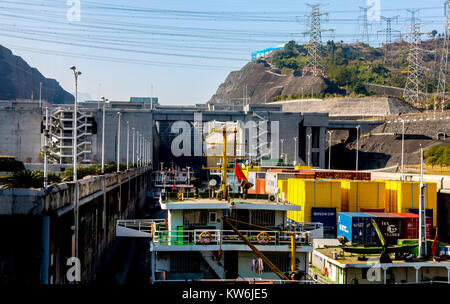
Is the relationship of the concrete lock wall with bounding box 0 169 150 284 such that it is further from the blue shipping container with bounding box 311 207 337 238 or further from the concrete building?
the concrete building

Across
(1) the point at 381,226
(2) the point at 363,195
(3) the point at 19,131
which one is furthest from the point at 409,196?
(3) the point at 19,131

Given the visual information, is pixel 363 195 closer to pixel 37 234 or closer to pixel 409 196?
pixel 409 196

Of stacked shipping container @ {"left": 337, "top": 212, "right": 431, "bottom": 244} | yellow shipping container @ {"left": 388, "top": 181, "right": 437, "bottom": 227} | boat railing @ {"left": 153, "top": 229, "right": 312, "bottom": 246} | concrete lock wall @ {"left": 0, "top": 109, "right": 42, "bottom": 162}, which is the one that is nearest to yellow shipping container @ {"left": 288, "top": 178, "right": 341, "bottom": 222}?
stacked shipping container @ {"left": 337, "top": 212, "right": 431, "bottom": 244}

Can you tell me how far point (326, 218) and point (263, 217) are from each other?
14.4 metres

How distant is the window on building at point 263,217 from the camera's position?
68.1 ft

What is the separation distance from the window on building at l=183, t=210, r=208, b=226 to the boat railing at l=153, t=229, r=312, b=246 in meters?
0.52

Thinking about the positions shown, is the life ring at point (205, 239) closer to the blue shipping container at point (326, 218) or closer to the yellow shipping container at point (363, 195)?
the blue shipping container at point (326, 218)

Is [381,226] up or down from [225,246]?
down

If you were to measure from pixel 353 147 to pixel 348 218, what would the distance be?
97.3m

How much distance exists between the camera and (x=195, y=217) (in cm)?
2050

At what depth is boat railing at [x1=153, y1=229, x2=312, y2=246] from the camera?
19172mm
